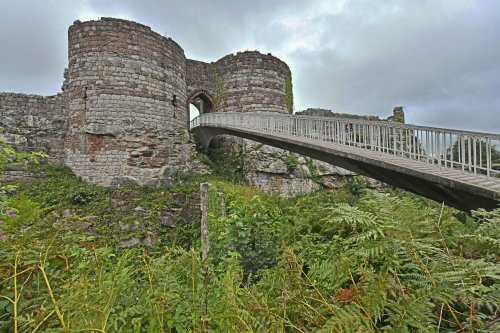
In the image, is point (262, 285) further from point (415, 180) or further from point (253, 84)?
point (253, 84)

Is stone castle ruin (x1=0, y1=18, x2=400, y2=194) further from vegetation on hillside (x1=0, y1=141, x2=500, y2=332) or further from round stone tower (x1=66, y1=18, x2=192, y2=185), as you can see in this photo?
vegetation on hillside (x1=0, y1=141, x2=500, y2=332)

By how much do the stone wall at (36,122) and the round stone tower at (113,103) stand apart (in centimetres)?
86

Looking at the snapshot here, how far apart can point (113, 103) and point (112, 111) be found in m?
0.37

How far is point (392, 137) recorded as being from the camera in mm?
7379

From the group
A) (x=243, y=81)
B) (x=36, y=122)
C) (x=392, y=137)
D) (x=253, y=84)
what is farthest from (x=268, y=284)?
(x=243, y=81)

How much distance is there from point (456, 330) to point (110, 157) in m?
13.2

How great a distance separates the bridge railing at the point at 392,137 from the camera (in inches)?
165

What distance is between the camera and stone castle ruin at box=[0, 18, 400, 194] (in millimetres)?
12273

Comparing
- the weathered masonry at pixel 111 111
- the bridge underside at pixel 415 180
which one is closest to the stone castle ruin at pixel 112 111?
the weathered masonry at pixel 111 111

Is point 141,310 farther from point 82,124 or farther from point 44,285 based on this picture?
point 82,124

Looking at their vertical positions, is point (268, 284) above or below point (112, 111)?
below

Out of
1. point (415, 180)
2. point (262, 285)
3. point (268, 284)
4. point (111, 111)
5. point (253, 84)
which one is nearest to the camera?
point (268, 284)

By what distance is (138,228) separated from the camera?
9.97m

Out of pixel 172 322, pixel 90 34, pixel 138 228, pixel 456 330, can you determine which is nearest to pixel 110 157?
pixel 138 228
